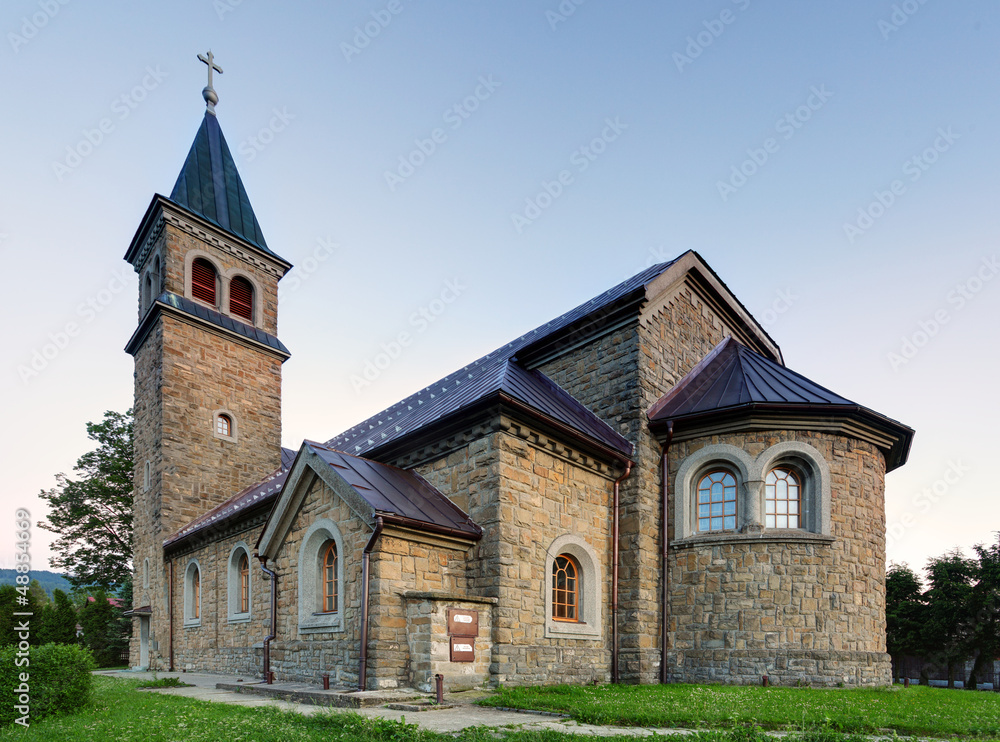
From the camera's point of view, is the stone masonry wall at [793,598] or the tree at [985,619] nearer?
the stone masonry wall at [793,598]

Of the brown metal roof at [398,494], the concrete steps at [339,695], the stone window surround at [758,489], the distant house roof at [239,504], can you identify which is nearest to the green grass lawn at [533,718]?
the concrete steps at [339,695]

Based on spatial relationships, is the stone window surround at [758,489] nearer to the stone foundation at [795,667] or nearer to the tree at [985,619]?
the stone foundation at [795,667]

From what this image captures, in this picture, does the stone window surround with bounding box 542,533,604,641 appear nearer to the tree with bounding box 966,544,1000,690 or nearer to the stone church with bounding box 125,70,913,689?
the stone church with bounding box 125,70,913,689

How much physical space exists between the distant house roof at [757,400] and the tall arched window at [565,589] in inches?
129

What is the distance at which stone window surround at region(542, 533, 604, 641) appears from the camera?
1118 centimetres

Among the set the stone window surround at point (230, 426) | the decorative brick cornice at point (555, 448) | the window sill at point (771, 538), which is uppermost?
the stone window surround at point (230, 426)

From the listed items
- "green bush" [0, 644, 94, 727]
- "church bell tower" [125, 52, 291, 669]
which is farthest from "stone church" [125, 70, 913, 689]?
"church bell tower" [125, 52, 291, 669]

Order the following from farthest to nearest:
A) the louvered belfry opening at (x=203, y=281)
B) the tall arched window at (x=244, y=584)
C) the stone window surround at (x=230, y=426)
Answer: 1. the louvered belfry opening at (x=203, y=281)
2. the stone window surround at (x=230, y=426)
3. the tall arched window at (x=244, y=584)

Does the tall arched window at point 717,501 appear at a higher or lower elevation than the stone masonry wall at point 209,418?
lower

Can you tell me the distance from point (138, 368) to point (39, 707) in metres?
16.6

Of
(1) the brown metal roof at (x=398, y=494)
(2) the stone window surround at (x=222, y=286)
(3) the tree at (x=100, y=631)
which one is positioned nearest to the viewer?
(1) the brown metal roof at (x=398, y=494)

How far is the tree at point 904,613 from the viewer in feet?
93.1

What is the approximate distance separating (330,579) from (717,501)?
741 centimetres

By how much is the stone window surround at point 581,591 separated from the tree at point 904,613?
22774 millimetres
